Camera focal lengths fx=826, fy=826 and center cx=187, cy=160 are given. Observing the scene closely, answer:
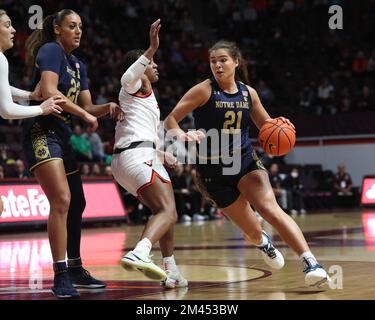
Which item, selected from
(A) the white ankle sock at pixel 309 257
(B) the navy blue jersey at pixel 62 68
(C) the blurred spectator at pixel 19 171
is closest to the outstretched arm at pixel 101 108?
(B) the navy blue jersey at pixel 62 68

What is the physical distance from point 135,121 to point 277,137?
1.24 metres

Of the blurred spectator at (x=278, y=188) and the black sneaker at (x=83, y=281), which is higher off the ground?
the black sneaker at (x=83, y=281)

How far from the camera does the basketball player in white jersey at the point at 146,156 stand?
677cm

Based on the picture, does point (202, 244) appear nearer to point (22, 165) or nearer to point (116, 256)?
point (116, 256)

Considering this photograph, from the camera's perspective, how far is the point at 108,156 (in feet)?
67.5

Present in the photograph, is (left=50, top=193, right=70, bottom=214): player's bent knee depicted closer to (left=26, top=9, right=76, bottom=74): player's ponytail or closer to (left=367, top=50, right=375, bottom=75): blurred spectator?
(left=26, top=9, right=76, bottom=74): player's ponytail

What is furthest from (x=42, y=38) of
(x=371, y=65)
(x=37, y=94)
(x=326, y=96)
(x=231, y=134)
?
(x=371, y=65)

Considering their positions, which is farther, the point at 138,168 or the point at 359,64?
the point at 359,64

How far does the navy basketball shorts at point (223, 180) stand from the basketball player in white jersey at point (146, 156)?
49 centimetres

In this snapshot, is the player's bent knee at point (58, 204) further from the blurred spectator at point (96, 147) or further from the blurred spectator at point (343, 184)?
the blurred spectator at point (343, 184)

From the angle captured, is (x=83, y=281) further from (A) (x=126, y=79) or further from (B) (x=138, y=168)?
(A) (x=126, y=79)

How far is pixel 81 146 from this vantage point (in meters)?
19.4

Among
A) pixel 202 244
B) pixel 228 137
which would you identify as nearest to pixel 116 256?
pixel 202 244
